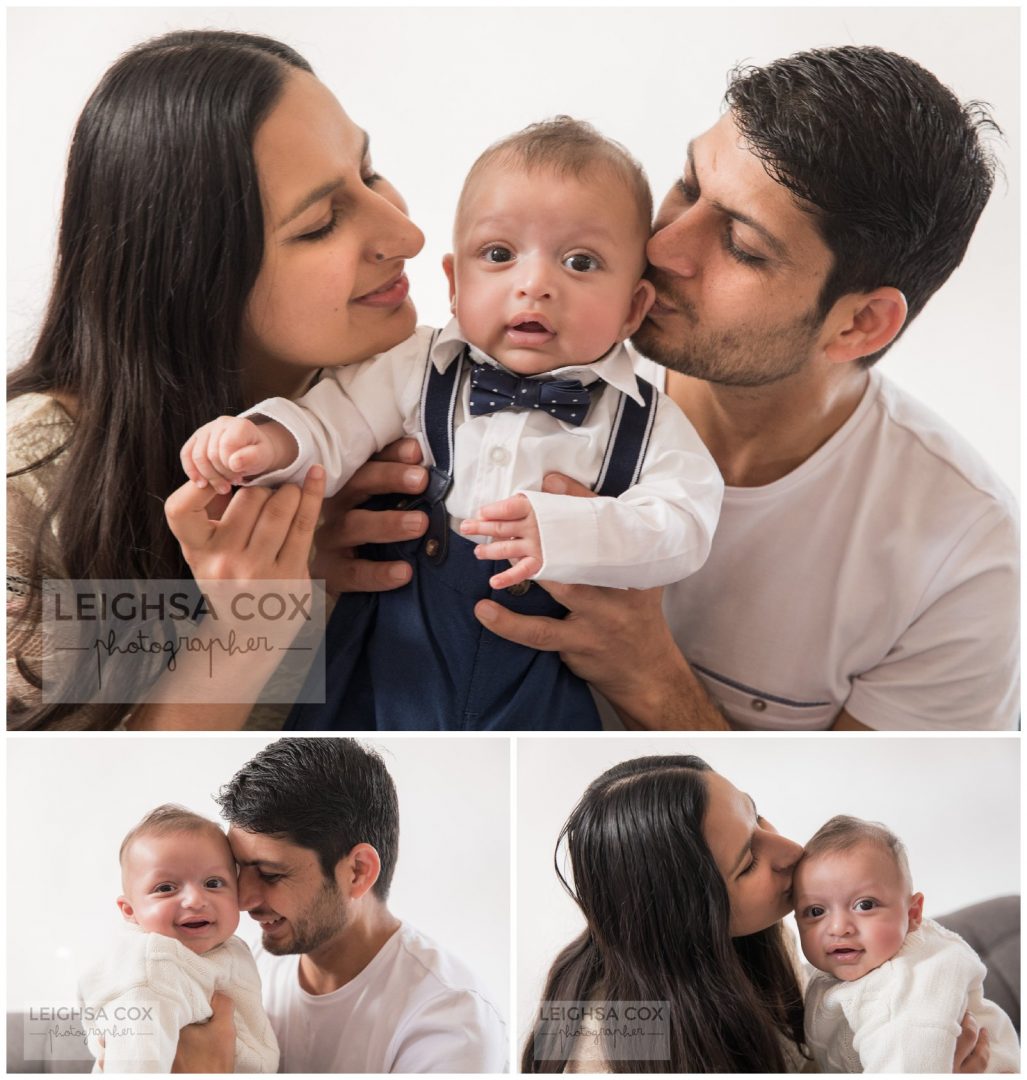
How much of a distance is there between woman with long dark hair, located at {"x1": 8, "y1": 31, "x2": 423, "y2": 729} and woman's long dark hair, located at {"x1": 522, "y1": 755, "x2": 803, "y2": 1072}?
46 cm

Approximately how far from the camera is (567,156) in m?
1.28

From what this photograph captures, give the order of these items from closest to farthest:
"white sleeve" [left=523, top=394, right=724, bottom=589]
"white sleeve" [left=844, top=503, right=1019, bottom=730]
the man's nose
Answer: "white sleeve" [left=523, top=394, right=724, bottom=589], the man's nose, "white sleeve" [left=844, top=503, right=1019, bottom=730]

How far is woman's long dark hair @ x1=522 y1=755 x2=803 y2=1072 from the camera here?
4.41 ft

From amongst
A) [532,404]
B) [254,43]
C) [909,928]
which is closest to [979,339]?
[532,404]

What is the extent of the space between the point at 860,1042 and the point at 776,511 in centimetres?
65

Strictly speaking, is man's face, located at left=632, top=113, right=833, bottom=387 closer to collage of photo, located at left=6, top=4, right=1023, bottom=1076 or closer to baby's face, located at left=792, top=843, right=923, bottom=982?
collage of photo, located at left=6, top=4, right=1023, bottom=1076

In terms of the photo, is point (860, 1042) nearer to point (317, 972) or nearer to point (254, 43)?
point (317, 972)

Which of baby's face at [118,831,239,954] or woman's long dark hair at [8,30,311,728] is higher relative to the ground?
woman's long dark hair at [8,30,311,728]

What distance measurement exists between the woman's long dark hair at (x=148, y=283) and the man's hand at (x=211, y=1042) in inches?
18.6

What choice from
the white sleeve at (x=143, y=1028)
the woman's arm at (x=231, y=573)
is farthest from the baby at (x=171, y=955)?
the woman's arm at (x=231, y=573)

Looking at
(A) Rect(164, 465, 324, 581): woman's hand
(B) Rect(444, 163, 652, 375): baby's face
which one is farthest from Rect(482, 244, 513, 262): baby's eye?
(A) Rect(164, 465, 324, 581): woman's hand

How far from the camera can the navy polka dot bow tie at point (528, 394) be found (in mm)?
1308

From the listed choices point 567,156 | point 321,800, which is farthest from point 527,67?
point 321,800

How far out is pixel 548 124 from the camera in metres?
1.34
